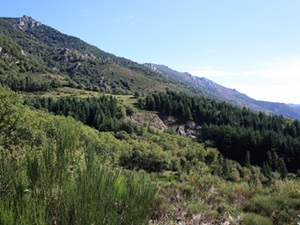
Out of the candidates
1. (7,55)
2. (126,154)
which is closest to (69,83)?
(7,55)

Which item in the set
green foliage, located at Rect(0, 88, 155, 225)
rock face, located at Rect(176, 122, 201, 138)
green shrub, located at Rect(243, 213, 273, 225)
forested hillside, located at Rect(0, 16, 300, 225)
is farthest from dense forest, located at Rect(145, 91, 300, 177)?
green foliage, located at Rect(0, 88, 155, 225)

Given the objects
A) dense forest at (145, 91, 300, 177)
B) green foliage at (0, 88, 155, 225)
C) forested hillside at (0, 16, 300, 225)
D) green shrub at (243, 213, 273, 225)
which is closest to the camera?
green foliage at (0, 88, 155, 225)

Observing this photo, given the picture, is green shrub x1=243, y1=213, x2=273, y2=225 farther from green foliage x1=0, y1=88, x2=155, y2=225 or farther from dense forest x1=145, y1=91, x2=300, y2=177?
dense forest x1=145, y1=91, x2=300, y2=177

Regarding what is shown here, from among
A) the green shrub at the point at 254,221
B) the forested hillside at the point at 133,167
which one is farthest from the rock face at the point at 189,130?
the green shrub at the point at 254,221

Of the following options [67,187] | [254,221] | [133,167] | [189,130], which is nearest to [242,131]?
[189,130]

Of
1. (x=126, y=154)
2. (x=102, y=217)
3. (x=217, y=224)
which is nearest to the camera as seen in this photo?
(x=102, y=217)

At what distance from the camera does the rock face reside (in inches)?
4364

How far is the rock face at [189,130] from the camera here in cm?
11085

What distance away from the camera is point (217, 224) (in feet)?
20.0

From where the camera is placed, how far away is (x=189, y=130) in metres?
113

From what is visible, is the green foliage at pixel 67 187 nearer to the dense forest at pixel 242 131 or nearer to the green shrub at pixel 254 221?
the green shrub at pixel 254 221

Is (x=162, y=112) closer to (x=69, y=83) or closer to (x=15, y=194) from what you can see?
(x=69, y=83)

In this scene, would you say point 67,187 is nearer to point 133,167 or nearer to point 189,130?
point 133,167

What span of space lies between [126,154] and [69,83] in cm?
8690
